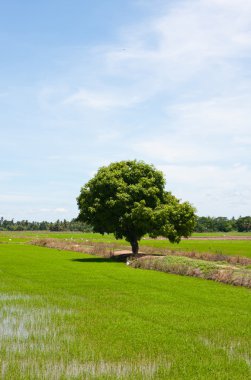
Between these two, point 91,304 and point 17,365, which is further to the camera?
point 91,304

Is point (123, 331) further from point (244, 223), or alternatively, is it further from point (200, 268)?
point (244, 223)

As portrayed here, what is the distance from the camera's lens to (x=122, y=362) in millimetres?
11445

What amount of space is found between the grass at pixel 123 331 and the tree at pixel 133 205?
1670cm

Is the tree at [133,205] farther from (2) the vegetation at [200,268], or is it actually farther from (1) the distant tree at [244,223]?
(1) the distant tree at [244,223]

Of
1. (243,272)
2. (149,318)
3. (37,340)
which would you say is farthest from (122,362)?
(243,272)

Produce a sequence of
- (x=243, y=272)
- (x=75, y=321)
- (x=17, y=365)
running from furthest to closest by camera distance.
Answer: (x=243, y=272), (x=75, y=321), (x=17, y=365)

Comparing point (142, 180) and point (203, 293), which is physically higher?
point (142, 180)

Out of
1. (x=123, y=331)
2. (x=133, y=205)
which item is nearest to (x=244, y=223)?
(x=133, y=205)

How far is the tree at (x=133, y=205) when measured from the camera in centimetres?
4350

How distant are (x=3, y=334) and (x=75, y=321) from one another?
2.80m

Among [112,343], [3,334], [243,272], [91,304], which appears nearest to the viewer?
[112,343]

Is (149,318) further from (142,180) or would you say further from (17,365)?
(142,180)

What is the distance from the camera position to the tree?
43.5 m

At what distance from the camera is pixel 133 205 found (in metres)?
44.9
